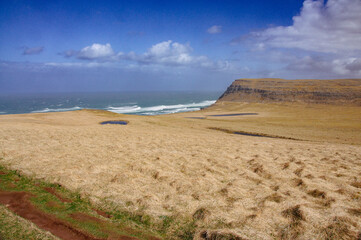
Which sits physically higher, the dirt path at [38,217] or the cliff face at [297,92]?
the cliff face at [297,92]

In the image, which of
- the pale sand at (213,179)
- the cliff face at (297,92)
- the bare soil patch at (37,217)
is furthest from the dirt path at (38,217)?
the cliff face at (297,92)

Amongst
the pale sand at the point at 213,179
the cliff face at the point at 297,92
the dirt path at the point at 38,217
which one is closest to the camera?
the dirt path at the point at 38,217

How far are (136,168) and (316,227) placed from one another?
8635mm

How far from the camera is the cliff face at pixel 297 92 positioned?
8556 cm

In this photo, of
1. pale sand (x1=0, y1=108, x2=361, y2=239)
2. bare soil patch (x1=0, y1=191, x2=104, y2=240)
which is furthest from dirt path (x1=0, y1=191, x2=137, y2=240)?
pale sand (x1=0, y1=108, x2=361, y2=239)

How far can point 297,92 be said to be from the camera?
9712cm

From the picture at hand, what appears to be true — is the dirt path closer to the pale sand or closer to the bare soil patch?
the bare soil patch

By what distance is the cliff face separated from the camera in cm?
8556

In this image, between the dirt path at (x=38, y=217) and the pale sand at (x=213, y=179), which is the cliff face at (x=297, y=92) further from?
the dirt path at (x=38, y=217)

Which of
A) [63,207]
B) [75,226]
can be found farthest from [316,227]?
[63,207]

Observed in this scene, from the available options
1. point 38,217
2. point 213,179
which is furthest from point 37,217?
point 213,179

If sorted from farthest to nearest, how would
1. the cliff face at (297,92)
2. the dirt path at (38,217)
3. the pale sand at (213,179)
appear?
the cliff face at (297,92) → the pale sand at (213,179) → the dirt path at (38,217)

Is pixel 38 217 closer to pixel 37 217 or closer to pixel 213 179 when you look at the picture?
pixel 37 217

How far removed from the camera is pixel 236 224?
23.6 ft
